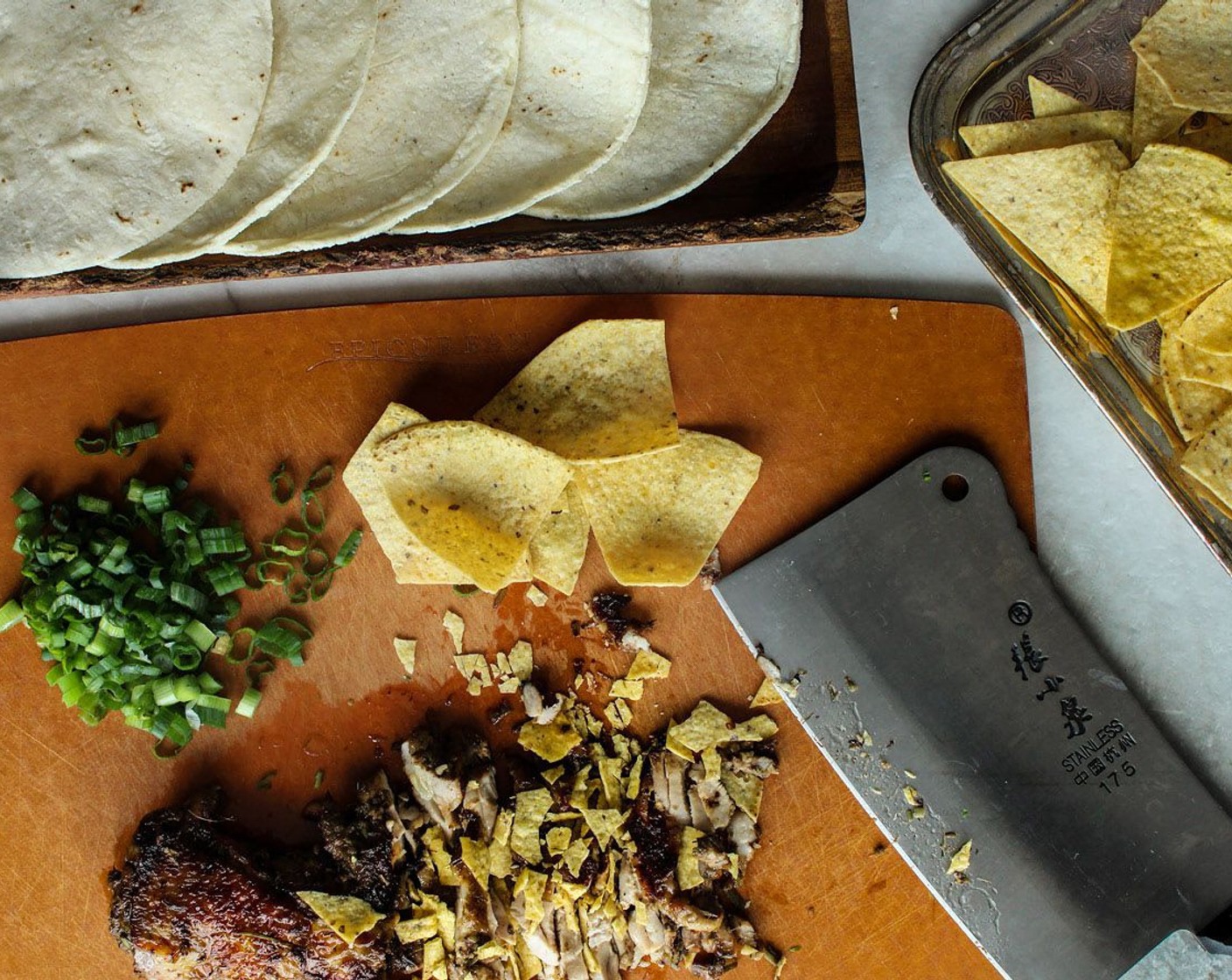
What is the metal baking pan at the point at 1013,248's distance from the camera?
2.19m

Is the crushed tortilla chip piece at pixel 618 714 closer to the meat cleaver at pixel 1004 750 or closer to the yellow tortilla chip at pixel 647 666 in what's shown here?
the yellow tortilla chip at pixel 647 666

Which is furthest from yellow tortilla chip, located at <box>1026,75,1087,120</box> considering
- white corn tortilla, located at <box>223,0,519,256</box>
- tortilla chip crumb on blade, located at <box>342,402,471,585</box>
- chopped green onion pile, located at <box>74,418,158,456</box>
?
chopped green onion pile, located at <box>74,418,158,456</box>

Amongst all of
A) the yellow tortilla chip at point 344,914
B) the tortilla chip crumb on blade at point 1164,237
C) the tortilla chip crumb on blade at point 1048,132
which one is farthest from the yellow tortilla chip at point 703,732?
the tortilla chip crumb on blade at point 1048,132

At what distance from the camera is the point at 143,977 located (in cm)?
238

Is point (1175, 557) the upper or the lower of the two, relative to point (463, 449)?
lower

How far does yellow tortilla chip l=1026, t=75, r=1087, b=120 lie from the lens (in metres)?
2.16

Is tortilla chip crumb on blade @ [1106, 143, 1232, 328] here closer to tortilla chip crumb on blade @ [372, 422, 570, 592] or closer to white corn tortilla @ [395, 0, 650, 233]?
white corn tortilla @ [395, 0, 650, 233]

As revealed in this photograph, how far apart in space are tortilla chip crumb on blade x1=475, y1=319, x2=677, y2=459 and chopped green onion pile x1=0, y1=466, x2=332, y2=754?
0.56 meters

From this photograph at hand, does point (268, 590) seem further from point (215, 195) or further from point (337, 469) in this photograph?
point (215, 195)

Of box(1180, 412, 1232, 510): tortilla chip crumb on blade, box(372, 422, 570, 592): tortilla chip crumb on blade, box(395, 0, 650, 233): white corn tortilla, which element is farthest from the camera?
box(372, 422, 570, 592): tortilla chip crumb on blade

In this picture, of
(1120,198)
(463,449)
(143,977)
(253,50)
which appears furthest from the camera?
(143,977)

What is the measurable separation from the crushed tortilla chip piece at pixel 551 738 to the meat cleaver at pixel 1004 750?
2.12 ft

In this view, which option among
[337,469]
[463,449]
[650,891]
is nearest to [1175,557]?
[650,891]

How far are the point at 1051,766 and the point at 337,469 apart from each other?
74.4 inches
